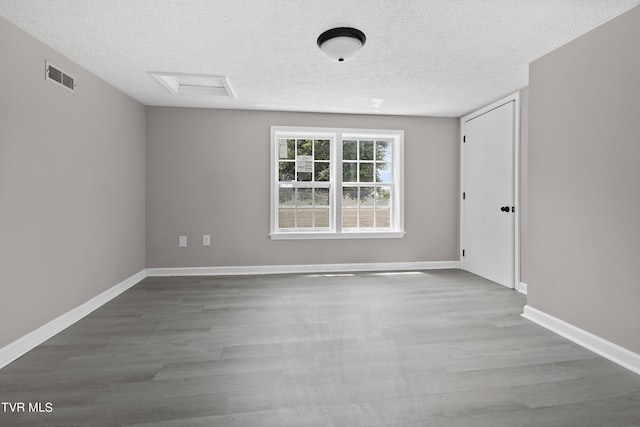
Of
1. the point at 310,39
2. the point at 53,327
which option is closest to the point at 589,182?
the point at 310,39

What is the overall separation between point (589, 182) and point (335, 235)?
299 centimetres

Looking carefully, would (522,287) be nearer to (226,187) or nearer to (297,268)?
(297,268)

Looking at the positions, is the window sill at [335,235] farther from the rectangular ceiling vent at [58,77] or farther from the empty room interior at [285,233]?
the rectangular ceiling vent at [58,77]

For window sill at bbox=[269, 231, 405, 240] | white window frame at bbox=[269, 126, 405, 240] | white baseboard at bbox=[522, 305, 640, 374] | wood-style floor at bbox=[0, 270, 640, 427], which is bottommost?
wood-style floor at bbox=[0, 270, 640, 427]

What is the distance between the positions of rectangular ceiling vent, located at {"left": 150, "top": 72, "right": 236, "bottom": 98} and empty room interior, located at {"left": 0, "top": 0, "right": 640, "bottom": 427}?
4 centimetres

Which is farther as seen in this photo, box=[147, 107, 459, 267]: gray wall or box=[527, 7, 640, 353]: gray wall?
box=[147, 107, 459, 267]: gray wall

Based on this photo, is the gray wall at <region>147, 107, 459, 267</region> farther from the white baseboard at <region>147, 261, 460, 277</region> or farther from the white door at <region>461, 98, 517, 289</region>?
the white door at <region>461, 98, 517, 289</region>

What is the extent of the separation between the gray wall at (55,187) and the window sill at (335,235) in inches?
78.1

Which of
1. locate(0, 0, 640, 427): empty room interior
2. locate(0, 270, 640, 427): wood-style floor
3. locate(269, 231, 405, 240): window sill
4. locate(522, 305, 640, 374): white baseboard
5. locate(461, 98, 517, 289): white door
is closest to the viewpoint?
locate(0, 270, 640, 427): wood-style floor

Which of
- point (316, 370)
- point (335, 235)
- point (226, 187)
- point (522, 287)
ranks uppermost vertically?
point (226, 187)

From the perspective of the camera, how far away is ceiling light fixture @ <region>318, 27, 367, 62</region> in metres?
2.35

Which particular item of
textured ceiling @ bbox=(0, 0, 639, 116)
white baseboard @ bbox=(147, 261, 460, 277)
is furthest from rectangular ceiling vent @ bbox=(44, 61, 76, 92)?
white baseboard @ bbox=(147, 261, 460, 277)

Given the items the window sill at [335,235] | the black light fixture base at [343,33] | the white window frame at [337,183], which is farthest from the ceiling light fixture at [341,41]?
the window sill at [335,235]

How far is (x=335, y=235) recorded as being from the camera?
15.4ft
